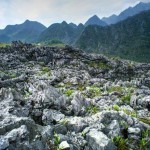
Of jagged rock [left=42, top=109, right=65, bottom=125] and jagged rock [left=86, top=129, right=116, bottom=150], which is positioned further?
jagged rock [left=42, top=109, right=65, bottom=125]

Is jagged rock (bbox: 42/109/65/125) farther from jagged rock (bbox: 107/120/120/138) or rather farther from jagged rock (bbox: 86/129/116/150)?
jagged rock (bbox: 86/129/116/150)

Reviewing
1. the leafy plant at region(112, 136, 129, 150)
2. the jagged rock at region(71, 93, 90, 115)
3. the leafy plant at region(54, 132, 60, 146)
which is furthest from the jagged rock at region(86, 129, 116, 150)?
the jagged rock at region(71, 93, 90, 115)

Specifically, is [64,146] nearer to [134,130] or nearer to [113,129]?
[113,129]

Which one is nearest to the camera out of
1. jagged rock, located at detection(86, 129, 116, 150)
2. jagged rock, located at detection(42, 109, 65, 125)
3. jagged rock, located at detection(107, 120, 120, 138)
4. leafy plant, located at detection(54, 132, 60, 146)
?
jagged rock, located at detection(86, 129, 116, 150)

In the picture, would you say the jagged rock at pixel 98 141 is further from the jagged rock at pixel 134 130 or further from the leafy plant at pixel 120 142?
the jagged rock at pixel 134 130

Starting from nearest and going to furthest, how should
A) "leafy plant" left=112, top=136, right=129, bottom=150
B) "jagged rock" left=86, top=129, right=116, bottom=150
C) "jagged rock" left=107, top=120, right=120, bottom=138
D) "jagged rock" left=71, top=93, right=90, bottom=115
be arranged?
"jagged rock" left=86, top=129, right=116, bottom=150 → "leafy plant" left=112, top=136, right=129, bottom=150 → "jagged rock" left=107, top=120, right=120, bottom=138 → "jagged rock" left=71, top=93, right=90, bottom=115

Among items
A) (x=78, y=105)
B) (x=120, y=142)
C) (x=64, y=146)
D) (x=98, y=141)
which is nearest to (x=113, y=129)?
(x=120, y=142)

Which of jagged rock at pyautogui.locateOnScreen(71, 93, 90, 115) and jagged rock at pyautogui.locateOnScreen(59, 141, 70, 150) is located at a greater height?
jagged rock at pyautogui.locateOnScreen(59, 141, 70, 150)

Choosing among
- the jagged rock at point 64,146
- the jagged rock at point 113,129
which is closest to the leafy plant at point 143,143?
the jagged rock at point 113,129

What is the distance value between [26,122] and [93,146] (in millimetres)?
4939

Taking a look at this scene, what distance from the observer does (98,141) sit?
62.7 feet

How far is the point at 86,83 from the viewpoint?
61906mm

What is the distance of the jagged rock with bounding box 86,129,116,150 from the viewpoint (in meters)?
18.8

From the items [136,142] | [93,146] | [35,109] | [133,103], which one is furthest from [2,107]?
[133,103]
